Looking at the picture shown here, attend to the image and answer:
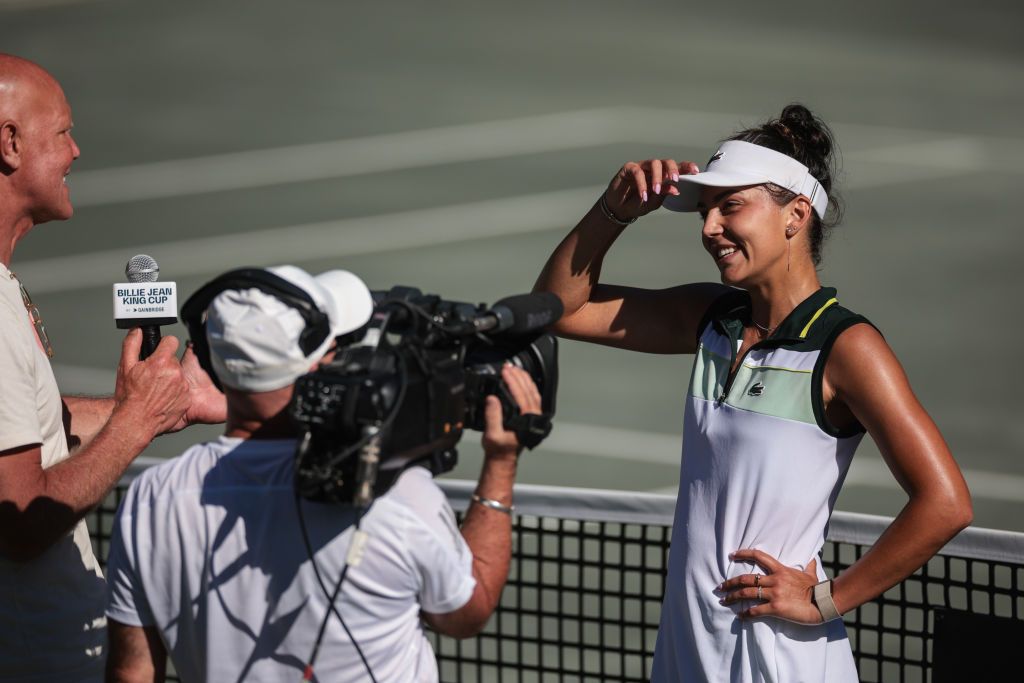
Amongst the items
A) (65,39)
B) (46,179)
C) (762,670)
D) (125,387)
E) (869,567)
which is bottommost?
(762,670)

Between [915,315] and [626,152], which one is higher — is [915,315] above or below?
below

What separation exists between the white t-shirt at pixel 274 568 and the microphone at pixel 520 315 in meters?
0.30

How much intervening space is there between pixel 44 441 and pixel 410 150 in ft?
25.3

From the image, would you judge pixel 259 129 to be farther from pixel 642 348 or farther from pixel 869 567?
pixel 869 567

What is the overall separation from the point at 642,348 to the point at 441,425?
3.61 ft

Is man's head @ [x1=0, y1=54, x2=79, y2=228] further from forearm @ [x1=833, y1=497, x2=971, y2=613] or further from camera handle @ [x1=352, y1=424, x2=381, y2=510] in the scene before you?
forearm @ [x1=833, y1=497, x2=971, y2=613]

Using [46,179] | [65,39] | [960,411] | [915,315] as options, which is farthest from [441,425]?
[65,39]

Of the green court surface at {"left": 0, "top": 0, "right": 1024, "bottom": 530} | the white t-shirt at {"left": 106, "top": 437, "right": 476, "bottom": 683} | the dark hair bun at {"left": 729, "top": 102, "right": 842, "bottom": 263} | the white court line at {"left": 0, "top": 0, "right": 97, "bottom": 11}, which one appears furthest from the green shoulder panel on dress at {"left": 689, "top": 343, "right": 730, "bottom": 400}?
the white court line at {"left": 0, "top": 0, "right": 97, "bottom": 11}

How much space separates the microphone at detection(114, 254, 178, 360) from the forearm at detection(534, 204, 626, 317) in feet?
3.03

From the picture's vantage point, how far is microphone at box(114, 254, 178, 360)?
2.98 meters

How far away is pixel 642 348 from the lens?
312 cm

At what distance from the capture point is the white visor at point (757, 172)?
2.72 meters

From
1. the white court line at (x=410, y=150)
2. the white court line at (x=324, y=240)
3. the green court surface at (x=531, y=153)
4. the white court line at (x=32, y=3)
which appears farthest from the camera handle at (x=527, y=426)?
the white court line at (x=32, y=3)

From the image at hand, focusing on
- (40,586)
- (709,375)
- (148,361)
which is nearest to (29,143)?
(148,361)
